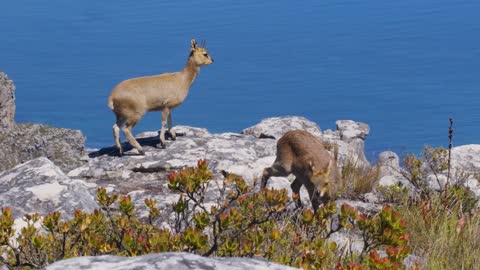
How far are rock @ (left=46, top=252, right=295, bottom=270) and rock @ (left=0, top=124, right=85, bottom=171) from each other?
18917 mm


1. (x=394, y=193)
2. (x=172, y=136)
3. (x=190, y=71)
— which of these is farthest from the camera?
(x=190, y=71)

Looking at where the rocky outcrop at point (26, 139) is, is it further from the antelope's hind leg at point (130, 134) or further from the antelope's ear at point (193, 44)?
the antelope's hind leg at point (130, 134)

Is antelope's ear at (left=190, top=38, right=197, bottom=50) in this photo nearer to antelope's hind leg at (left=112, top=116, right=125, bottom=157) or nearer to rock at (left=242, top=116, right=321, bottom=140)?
rock at (left=242, top=116, right=321, bottom=140)

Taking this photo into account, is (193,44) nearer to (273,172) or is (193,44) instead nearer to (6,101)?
(273,172)

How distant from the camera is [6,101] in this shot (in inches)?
1035


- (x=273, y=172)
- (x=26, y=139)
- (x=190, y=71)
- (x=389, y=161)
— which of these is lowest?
(x=273, y=172)

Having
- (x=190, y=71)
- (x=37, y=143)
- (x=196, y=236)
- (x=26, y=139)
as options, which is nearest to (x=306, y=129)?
(x=190, y=71)

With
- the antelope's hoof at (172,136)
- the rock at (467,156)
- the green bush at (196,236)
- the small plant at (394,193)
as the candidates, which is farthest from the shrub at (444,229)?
→ the rock at (467,156)

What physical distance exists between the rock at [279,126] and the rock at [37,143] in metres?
9.07

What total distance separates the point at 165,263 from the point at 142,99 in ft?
29.9

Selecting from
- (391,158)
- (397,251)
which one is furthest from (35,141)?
(397,251)

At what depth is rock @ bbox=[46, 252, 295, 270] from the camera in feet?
11.4

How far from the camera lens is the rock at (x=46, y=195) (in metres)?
7.45

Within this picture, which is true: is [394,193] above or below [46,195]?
above
